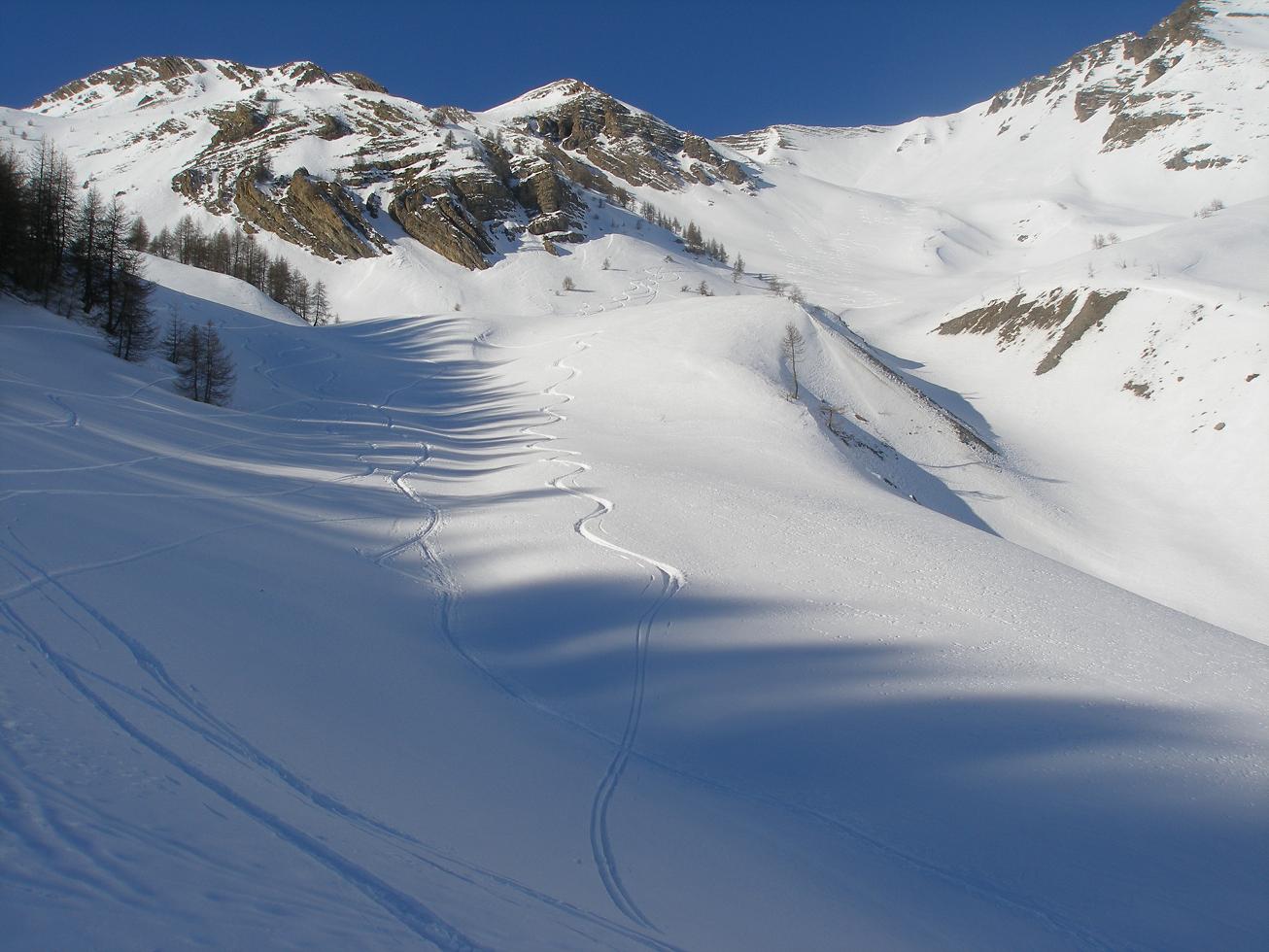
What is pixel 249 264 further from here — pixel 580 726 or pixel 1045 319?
pixel 580 726

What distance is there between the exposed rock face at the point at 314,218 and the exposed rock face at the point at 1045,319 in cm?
6934

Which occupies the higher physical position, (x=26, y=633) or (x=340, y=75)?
(x=340, y=75)

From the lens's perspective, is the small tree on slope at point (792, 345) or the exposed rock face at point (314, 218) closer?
the small tree on slope at point (792, 345)

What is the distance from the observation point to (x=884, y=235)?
142375mm

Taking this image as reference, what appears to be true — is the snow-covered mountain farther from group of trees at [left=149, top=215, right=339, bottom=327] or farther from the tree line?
group of trees at [left=149, top=215, right=339, bottom=327]

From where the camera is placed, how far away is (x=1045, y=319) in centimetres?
5122

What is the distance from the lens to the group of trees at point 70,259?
1086 inches

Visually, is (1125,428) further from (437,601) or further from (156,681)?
(156,681)

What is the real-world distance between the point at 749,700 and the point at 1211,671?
Answer: 24.7ft

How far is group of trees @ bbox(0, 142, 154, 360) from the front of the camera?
2758 centimetres

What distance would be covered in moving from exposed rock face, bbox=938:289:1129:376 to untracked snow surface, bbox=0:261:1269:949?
1608 inches

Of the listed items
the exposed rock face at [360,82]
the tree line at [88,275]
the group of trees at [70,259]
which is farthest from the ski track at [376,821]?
the exposed rock face at [360,82]

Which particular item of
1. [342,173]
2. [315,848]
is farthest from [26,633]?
[342,173]

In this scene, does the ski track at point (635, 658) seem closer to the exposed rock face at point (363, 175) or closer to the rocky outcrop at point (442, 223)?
the rocky outcrop at point (442, 223)
